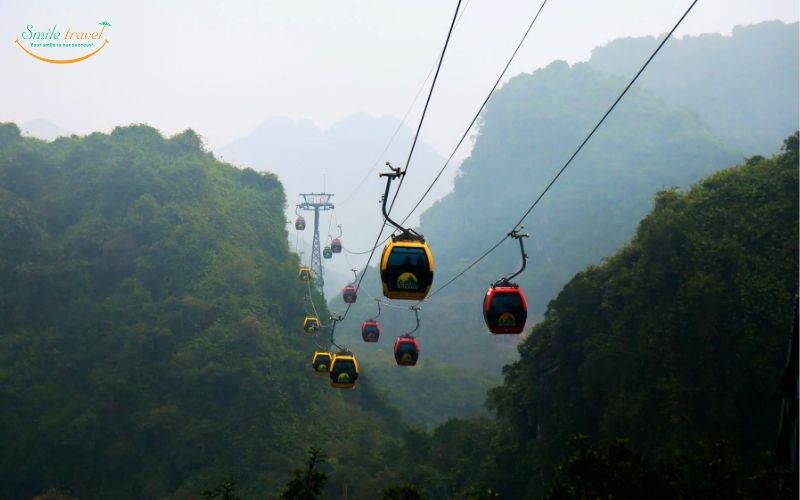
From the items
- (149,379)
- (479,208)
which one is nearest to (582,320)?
(149,379)

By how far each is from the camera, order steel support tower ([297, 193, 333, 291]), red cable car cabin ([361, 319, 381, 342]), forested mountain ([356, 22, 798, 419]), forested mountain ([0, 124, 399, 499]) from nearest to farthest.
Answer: red cable car cabin ([361, 319, 381, 342])
forested mountain ([0, 124, 399, 499])
steel support tower ([297, 193, 333, 291])
forested mountain ([356, 22, 798, 419])

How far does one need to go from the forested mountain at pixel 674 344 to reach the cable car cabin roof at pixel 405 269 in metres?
7.18

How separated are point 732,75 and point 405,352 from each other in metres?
114

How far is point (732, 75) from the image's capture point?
359ft

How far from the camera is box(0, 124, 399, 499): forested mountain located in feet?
97.8

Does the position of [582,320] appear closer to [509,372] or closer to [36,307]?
[509,372]

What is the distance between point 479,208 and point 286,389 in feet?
200

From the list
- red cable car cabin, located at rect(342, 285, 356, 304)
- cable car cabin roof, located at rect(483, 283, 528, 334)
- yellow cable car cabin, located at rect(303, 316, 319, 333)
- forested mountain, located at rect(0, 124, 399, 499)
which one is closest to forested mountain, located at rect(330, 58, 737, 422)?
forested mountain, located at rect(0, 124, 399, 499)

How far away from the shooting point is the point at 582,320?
24344mm

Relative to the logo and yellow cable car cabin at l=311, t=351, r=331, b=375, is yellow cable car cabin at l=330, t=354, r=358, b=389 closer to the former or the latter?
yellow cable car cabin at l=311, t=351, r=331, b=375

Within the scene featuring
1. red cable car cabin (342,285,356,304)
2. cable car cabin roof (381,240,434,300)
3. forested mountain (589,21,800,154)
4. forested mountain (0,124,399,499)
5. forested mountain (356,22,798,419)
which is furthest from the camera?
forested mountain (589,21,800,154)

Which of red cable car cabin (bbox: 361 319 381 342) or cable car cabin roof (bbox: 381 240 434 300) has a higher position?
cable car cabin roof (bbox: 381 240 434 300)

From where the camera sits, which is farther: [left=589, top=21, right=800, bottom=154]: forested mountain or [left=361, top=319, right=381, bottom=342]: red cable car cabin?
[left=589, top=21, right=800, bottom=154]: forested mountain

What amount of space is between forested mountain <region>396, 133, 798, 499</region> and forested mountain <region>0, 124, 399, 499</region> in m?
9.69
